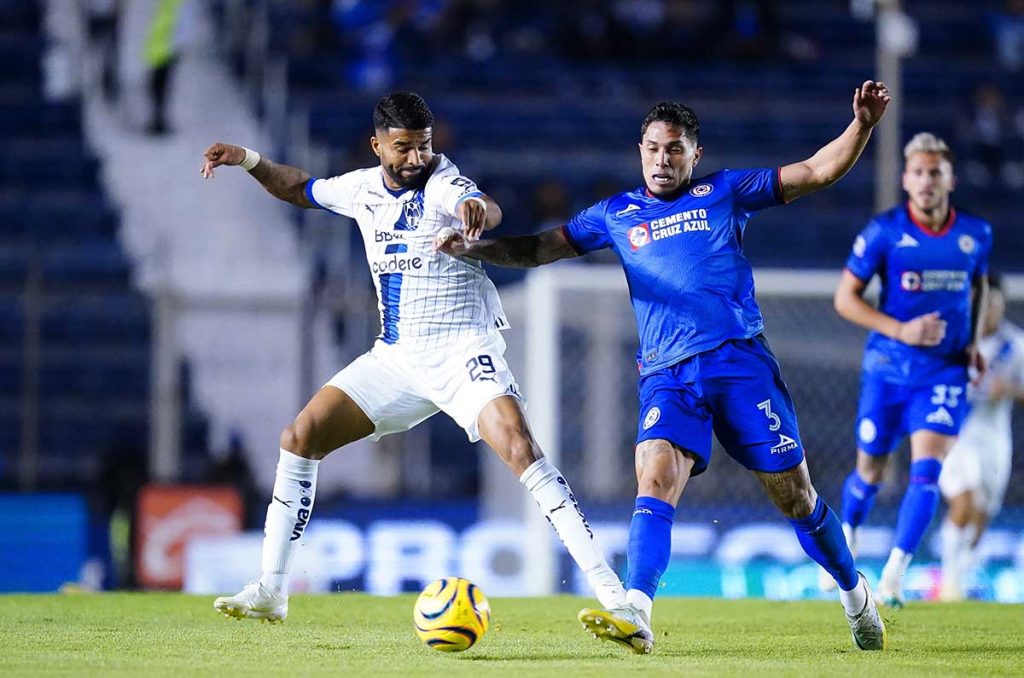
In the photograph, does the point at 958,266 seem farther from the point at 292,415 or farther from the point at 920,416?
the point at 292,415

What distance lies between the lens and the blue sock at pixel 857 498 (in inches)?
369

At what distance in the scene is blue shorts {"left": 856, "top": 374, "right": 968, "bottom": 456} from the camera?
9.10m

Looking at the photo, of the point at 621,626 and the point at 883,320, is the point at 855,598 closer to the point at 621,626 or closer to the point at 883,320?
the point at 621,626

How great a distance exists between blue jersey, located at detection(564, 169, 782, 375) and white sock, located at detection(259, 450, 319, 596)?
5.19 feet

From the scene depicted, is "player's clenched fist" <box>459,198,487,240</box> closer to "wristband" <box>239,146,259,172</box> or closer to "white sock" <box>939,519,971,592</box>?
"wristband" <box>239,146,259,172</box>

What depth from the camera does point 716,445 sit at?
48.2 ft

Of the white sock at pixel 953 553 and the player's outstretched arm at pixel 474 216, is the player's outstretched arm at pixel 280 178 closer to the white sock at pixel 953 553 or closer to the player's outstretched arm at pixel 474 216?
the player's outstretched arm at pixel 474 216

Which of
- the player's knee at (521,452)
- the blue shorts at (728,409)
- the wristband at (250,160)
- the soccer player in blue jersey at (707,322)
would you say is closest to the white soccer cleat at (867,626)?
the soccer player in blue jersey at (707,322)

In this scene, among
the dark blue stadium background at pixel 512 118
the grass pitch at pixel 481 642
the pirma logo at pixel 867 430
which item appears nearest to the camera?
the grass pitch at pixel 481 642

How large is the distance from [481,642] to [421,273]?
163 cm

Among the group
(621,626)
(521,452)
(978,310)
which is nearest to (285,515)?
(521,452)

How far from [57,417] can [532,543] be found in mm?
6363

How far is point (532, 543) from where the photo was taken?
1248 centimetres

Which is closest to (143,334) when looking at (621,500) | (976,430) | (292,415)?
(292,415)
